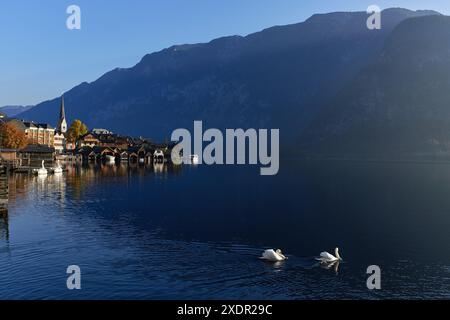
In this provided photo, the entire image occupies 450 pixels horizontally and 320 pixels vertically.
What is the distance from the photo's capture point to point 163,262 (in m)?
45.2

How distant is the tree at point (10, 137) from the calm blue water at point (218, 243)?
3783 inches

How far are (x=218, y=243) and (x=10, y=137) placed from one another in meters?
158

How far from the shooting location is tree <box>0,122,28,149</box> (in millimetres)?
183500

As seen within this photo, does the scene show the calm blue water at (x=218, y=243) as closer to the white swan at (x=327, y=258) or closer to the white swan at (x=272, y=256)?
the white swan at (x=272, y=256)

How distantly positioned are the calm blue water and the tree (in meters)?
96.1

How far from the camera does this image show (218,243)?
53375mm

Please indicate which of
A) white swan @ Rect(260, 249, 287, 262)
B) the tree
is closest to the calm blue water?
white swan @ Rect(260, 249, 287, 262)

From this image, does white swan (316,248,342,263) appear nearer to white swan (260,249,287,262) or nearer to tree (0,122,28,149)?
white swan (260,249,287,262)

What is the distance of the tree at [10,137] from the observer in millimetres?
183500

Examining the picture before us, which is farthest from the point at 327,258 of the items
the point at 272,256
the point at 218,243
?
the point at 218,243

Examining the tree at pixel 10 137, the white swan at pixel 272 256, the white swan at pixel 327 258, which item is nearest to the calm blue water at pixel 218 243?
the white swan at pixel 272 256

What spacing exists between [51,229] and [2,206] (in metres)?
12.9

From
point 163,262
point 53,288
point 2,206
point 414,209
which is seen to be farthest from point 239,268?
point 414,209
